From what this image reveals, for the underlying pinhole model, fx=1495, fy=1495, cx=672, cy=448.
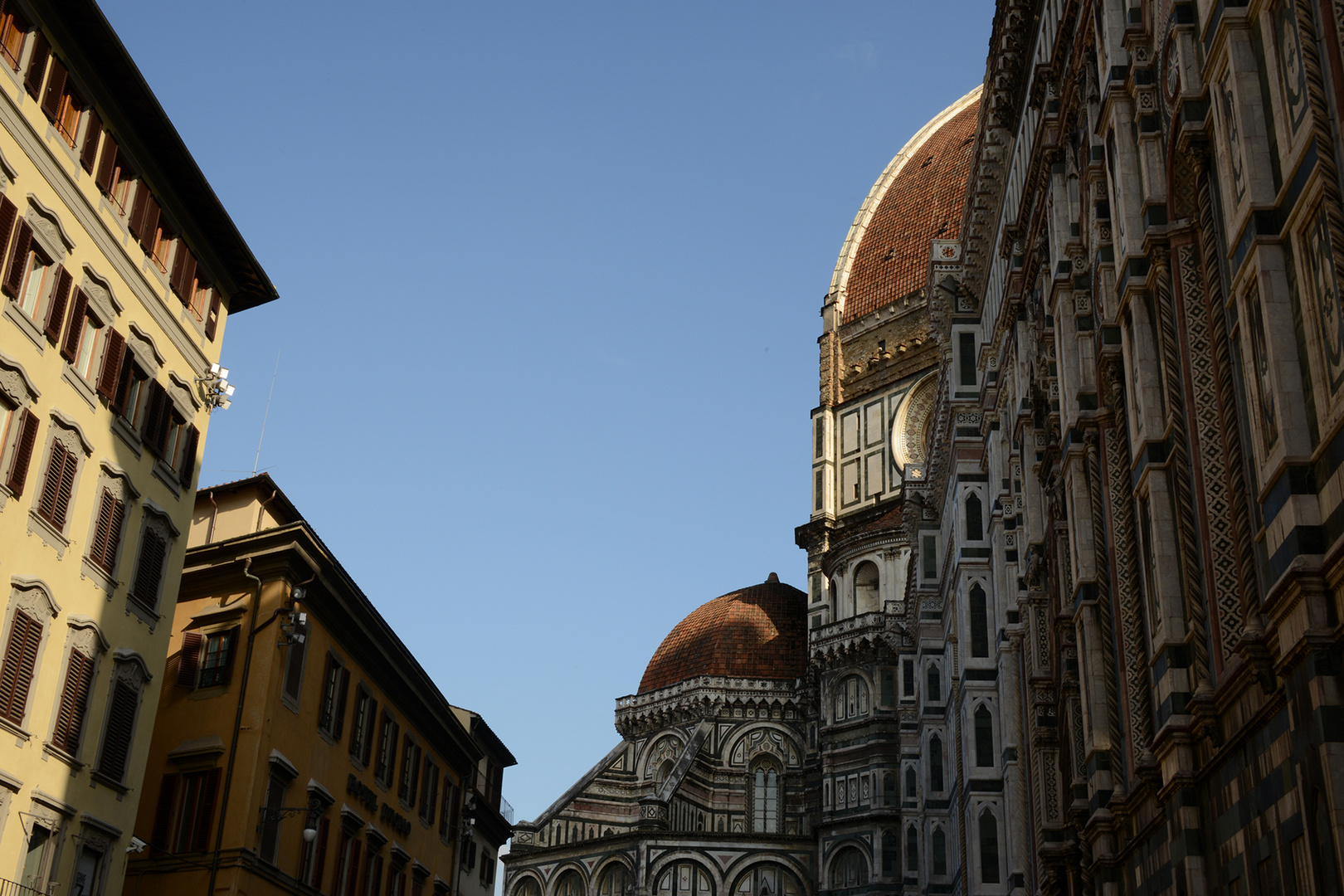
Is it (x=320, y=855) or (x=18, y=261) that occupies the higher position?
(x=18, y=261)

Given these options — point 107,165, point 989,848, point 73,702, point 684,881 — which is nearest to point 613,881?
point 684,881

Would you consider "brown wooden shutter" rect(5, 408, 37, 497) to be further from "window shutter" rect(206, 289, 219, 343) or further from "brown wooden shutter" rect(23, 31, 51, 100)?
"window shutter" rect(206, 289, 219, 343)

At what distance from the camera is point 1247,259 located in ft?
53.7

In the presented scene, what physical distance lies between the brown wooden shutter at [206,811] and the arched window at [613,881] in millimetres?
45040

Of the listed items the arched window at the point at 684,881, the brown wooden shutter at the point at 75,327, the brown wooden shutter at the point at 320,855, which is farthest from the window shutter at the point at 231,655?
the arched window at the point at 684,881

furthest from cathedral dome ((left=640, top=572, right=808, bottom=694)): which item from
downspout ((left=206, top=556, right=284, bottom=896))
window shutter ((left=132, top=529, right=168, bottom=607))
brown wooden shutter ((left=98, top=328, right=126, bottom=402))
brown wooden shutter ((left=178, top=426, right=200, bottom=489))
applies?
brown wooden shutter ((left=98, top=328, right=126, bottom=402))

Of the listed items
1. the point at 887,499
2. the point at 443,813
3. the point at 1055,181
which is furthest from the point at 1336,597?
the point at 887,499

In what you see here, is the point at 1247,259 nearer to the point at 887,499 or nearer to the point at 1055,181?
the point at 1055,181

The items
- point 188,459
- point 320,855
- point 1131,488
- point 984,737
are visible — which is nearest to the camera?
point 1131,488

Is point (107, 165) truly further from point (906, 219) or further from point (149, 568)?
point (906, 219)

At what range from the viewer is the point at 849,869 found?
225 feet

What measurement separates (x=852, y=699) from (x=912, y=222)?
35.0 metres

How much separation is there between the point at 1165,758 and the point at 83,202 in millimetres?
19737

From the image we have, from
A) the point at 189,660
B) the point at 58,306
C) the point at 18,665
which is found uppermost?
the point at 58,306
